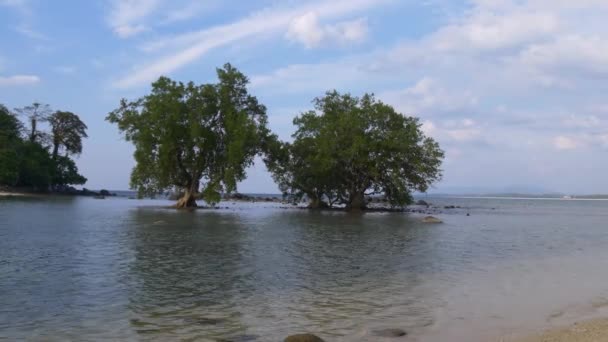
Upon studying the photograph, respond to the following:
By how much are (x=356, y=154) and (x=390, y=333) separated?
51.9 metres

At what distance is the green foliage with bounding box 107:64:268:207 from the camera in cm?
5750

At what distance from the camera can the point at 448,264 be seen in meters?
20.0

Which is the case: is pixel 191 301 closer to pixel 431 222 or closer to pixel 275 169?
pixel 431 222

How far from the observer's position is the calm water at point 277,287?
10.4 meters

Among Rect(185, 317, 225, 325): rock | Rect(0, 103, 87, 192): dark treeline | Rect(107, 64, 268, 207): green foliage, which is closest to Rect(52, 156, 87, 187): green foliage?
Rect(0, 103, 87, 192): dark treeline

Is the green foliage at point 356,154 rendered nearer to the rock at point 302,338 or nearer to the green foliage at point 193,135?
the green foliage at point 193,135

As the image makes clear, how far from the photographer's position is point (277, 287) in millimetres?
14664

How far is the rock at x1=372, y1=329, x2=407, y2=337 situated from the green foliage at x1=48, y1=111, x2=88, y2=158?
9465cm

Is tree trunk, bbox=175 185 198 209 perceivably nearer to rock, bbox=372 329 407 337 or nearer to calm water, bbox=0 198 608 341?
calm water, bbox=0 198 608 341

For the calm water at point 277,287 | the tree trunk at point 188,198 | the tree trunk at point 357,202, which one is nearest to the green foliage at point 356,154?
the tree trunk at point 357,202

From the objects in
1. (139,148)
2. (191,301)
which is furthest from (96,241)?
(139,148)

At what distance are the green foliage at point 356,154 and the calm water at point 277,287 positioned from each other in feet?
119

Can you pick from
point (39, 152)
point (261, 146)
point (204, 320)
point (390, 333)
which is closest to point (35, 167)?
point (39, 152)

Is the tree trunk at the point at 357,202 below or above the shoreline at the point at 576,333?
above
